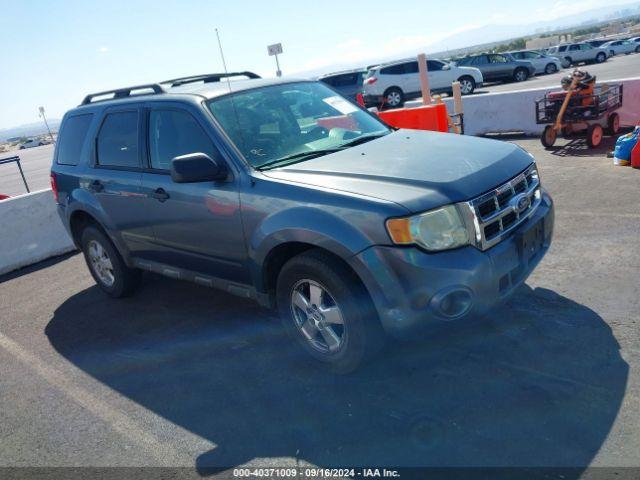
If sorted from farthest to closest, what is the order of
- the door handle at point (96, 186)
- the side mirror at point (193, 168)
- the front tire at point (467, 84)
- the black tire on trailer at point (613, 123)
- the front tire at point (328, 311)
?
1. the front tire at point (467, 84)
2. the black tire on trailer at point (613, 123)
3. the door handle at point (96, 186)
4. the side mirror at point (193, 168)
5. the front tire at point (328, 311)

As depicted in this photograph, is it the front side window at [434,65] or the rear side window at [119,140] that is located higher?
the rear side window at [119,140]

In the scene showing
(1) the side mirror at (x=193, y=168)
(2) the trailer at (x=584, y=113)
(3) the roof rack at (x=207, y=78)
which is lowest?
(2) the trailer at (x=584, y=113)

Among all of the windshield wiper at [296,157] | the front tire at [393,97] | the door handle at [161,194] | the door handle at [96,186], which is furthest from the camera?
the front tire at [393,97]

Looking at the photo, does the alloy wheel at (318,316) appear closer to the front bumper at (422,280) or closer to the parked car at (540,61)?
the front bumper at (422,280)

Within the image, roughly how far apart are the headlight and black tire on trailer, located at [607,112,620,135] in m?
7.92

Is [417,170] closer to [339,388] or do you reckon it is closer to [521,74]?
[339,388]

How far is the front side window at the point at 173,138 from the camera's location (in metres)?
4.21

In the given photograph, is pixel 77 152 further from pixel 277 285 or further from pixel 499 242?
pixel 499 242

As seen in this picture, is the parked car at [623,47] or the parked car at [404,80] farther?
the parked car at [623,47]

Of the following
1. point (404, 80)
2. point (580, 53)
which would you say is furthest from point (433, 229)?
point (580, 53)

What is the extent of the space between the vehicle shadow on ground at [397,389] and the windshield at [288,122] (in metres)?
1.47

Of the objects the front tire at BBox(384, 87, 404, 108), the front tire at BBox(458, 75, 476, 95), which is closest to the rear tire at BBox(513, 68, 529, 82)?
the front tire at BBox(458, 75, 476, 95)

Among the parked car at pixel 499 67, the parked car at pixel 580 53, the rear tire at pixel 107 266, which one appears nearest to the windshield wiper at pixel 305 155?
the rear tire at pixel 107 266

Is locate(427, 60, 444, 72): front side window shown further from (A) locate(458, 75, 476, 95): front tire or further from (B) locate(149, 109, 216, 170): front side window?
(B) locate(149, 109, 216, 170): front side window
